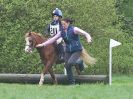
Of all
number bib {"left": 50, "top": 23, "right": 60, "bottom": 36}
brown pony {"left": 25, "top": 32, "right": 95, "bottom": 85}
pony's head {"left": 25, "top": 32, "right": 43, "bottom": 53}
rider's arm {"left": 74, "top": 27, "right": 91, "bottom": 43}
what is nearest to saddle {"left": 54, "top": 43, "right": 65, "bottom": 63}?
brown pony {"left": 25, "top": 32, "right": 95, "bottom": 85}

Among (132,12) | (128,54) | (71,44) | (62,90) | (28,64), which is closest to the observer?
(62,90)

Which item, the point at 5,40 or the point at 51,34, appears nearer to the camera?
the point at 51,34

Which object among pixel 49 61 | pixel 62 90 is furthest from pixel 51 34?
pixel 62 90

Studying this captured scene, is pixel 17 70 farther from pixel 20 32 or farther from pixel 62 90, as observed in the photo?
pixel 62 90

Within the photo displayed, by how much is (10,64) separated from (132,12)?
16.1 m

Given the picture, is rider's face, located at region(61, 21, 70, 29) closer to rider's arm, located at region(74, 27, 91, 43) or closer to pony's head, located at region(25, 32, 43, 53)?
rider's arm, located at region(74, 27, 91, 43)

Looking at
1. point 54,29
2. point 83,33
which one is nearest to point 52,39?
point 54,29

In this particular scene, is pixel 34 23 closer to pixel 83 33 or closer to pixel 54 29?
pixel 54 29

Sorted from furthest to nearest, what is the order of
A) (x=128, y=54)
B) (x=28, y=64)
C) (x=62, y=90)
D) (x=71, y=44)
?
(x=128, y=54), (x=28, y=64), (x=71, y=44), (x=62, y=90)

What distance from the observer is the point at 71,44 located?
16.2m

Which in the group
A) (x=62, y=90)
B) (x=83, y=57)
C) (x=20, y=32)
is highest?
(x=20, y=32)

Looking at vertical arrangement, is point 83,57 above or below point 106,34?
below

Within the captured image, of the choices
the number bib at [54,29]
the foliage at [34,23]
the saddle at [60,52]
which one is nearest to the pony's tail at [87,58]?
the saddle at [60,52]

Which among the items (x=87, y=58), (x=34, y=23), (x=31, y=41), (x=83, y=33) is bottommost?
(x=87, y=58)
